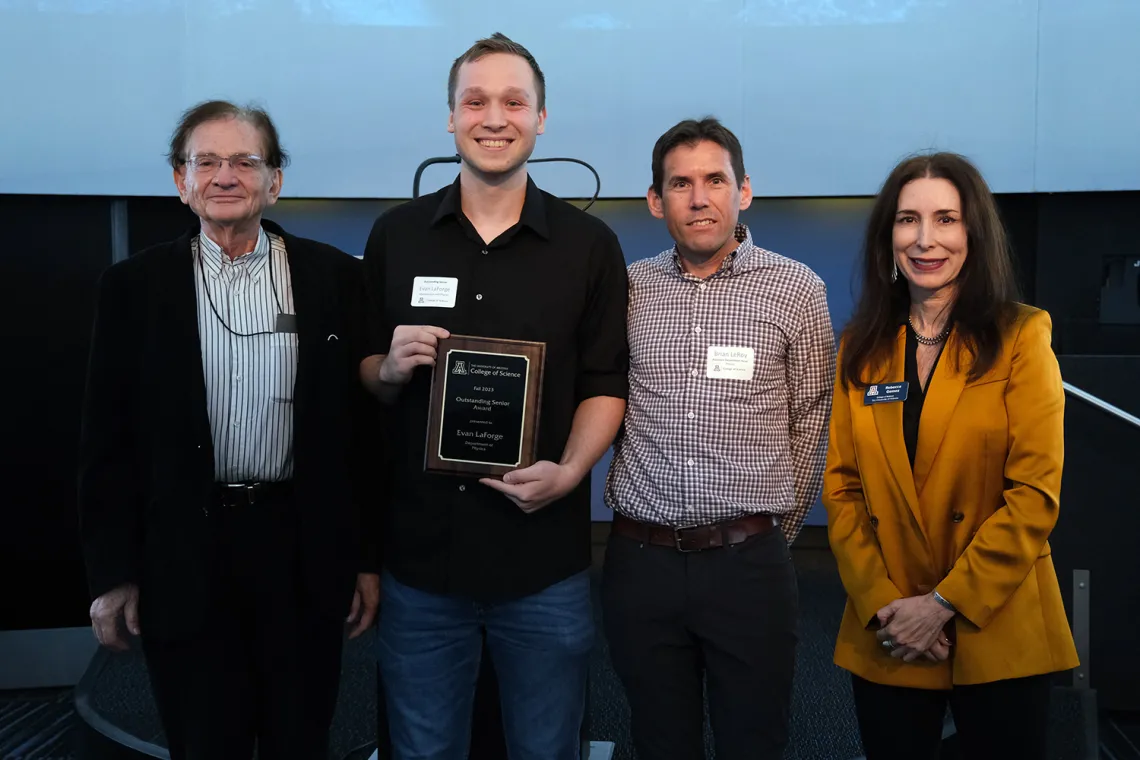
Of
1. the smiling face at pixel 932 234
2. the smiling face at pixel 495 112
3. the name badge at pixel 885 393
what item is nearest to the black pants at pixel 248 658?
the smiling face at pixel 495 112

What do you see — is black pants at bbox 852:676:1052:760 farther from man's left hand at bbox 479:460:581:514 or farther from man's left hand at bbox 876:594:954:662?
man's left hand at bbox 479:460:581:514

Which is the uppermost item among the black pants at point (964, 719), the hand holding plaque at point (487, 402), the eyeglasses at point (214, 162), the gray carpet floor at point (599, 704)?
the eyeglasses at point (214, 162)

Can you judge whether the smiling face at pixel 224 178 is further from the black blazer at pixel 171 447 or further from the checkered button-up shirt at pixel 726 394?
the checkered button-up shirt at pixel 726 394

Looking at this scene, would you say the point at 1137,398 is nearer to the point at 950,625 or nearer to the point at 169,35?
the point at 950,625

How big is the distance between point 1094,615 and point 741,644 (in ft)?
7.76

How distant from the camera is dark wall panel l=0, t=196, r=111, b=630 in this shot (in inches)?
180

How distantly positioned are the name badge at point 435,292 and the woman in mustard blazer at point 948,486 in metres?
0.86

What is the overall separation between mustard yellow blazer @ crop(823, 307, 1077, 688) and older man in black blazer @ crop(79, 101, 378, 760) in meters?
1.12

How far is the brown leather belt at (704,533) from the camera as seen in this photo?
1.93 metres

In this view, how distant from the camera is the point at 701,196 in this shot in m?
1.96

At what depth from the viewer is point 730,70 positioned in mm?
4895

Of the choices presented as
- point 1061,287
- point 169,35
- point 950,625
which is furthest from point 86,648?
point 1061,287

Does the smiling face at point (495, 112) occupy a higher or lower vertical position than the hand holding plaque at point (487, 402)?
higher

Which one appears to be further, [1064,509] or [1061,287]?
[1061,287]
